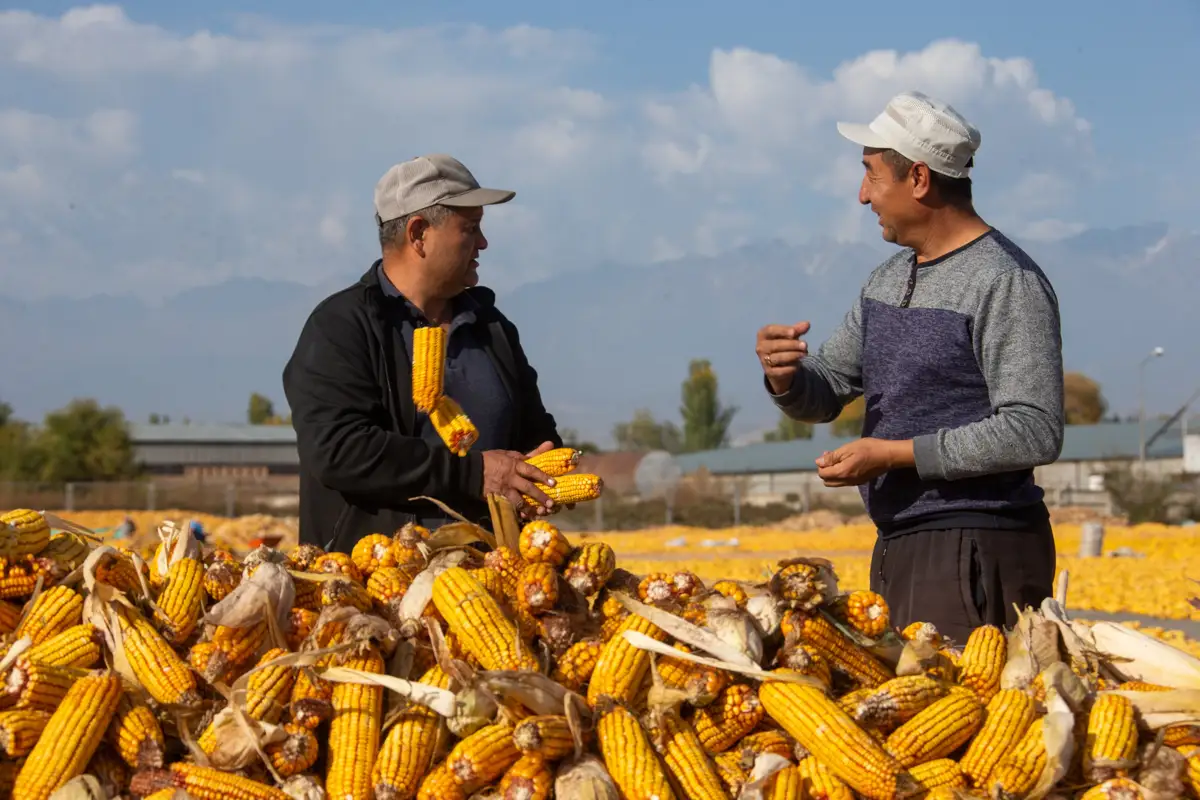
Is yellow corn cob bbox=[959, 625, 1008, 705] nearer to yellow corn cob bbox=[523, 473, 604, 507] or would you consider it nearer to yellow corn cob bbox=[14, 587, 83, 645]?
yellow corn cob bbox=[523, 473, 604, 507]

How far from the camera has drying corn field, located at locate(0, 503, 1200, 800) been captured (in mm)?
2586

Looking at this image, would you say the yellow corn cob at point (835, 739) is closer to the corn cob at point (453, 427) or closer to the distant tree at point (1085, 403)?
the corn cob at point (453, 427)

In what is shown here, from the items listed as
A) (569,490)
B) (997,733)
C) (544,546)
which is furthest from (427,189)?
(997,733)

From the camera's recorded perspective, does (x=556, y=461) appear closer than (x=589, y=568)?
No

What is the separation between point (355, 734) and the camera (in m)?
2.63

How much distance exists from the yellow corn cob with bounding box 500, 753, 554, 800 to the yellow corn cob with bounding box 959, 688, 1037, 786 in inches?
35.4

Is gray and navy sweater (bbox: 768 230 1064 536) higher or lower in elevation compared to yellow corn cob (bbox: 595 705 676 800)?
higher

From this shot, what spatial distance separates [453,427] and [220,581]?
3.57 ft

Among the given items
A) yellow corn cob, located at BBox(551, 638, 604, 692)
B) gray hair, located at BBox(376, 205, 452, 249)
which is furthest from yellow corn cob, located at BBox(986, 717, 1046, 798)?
gray hair, located at BBox(376, 205, 452, 249)

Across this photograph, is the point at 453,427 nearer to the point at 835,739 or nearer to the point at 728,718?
the point at 728,718

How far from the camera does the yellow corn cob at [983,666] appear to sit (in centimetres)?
303

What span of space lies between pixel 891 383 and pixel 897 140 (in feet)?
2.38

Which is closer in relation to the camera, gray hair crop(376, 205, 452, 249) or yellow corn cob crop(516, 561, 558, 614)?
yellow corn cob crop(516, 561, 558, 614)

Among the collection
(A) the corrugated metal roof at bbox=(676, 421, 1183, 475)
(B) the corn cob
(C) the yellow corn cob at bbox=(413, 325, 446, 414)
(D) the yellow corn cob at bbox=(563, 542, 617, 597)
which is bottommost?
(A) the corrugated metal roof at bbox=(676, 421, 1183, 475)
